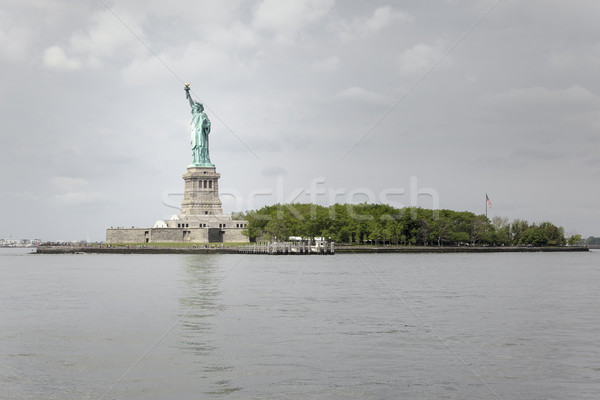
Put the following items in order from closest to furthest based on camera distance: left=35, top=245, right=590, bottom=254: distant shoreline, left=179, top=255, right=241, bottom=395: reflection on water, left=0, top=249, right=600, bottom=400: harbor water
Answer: left=0, top=249, right=600, bottom=400: harbor water, left=179, top=255, right=241, bottom=395: reflection on water, left=35, top=245, right=590, bottom=254: distant shoreline

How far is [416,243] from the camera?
166625mm

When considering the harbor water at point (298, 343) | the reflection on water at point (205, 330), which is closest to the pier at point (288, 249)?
the reflection on water at point (205, 330)

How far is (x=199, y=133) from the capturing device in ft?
489

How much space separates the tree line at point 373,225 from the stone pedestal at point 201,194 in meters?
9.94

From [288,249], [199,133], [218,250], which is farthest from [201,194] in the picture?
[288,249]

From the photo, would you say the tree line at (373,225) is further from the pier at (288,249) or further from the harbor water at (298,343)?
the harbor water at (298,343)

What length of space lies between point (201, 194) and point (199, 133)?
12.8 metres

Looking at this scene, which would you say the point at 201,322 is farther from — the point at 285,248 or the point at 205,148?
the point at 205,148

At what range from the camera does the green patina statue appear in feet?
490

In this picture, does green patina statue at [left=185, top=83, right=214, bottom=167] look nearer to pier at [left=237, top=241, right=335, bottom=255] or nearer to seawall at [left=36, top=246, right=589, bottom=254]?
seawall at [left=36, top=246, right=589, bottom=254]

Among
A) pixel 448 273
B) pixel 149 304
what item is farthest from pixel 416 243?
pixel 149 304

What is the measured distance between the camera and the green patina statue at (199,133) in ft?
490

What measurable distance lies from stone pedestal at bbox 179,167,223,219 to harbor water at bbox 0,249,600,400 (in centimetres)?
9528

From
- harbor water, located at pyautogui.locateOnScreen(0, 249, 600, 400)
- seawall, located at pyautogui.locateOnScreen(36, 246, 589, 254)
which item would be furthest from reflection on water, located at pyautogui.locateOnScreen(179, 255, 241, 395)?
seawall, located at pyautogui.locateOnScreen(36, 246, 589, 254)
